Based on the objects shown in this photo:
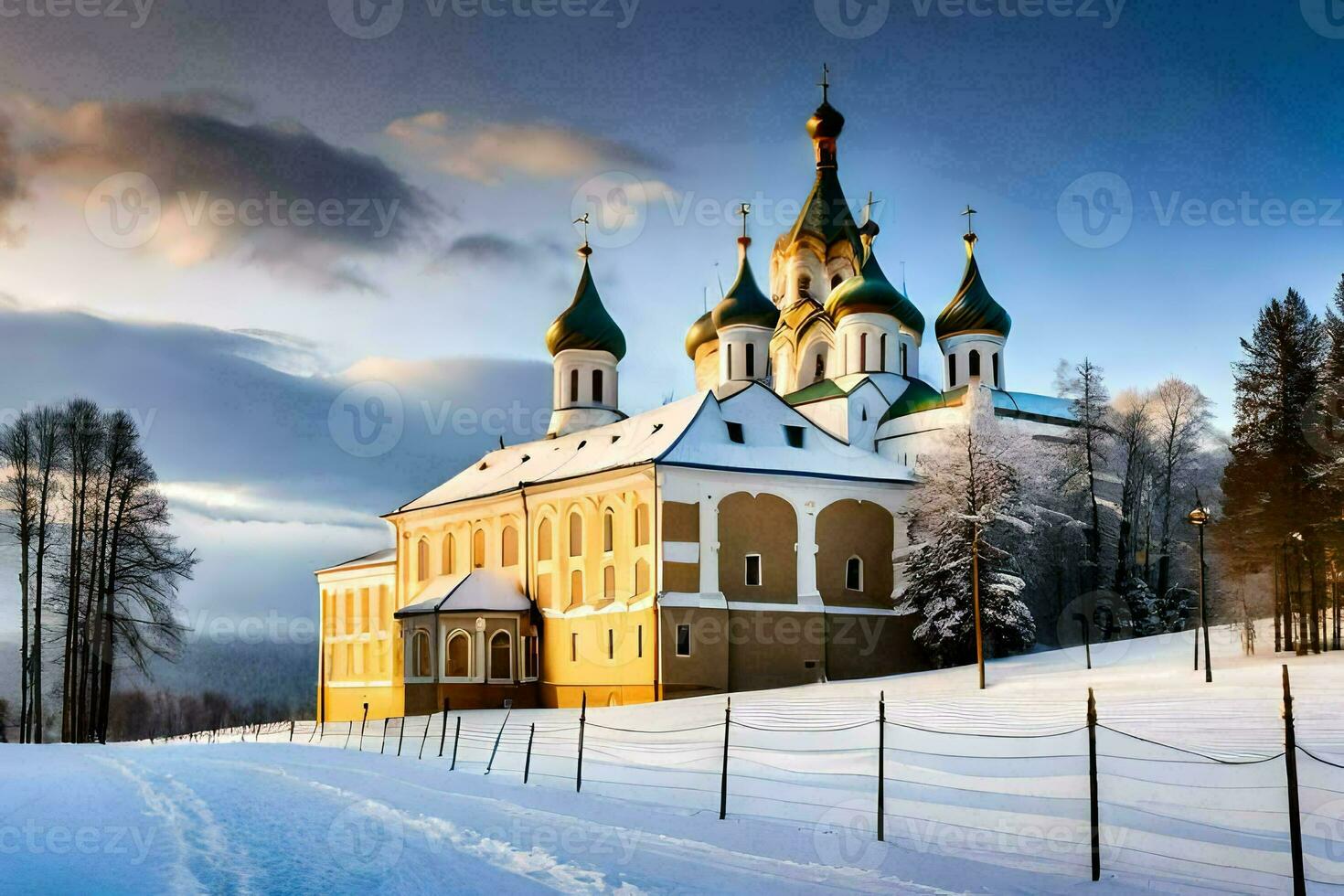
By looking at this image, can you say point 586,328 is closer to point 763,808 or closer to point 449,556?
point 449,556

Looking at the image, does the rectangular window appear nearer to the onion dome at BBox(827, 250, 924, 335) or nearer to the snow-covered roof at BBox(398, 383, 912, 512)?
the snow-covered roof at BBox(398, 383, 912, 512)

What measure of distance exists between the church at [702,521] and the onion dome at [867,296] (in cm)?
9

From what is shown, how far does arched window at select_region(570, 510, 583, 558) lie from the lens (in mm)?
45666

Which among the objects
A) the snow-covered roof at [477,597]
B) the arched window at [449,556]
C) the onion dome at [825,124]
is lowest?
the snow-covered roof at [477,597]

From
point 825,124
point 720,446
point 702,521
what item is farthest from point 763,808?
point 825,124

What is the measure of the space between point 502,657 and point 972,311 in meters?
26.0

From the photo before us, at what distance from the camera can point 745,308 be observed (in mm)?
56594

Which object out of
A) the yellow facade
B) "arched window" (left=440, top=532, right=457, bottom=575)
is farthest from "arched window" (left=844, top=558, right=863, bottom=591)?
"arched window" (left=440, top=532, right=457, bottom=575)

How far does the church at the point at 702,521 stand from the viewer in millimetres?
41500

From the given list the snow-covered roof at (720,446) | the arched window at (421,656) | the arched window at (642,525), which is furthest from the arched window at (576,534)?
the arched window at (421,656)

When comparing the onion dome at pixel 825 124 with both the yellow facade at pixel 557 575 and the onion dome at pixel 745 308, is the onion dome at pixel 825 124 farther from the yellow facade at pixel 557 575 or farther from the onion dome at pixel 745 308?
the yellow facade at pixel 557 575

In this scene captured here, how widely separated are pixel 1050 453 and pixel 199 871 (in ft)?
136

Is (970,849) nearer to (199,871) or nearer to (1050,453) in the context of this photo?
(199,871)

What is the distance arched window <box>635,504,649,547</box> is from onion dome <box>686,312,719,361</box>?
21.9 metres
